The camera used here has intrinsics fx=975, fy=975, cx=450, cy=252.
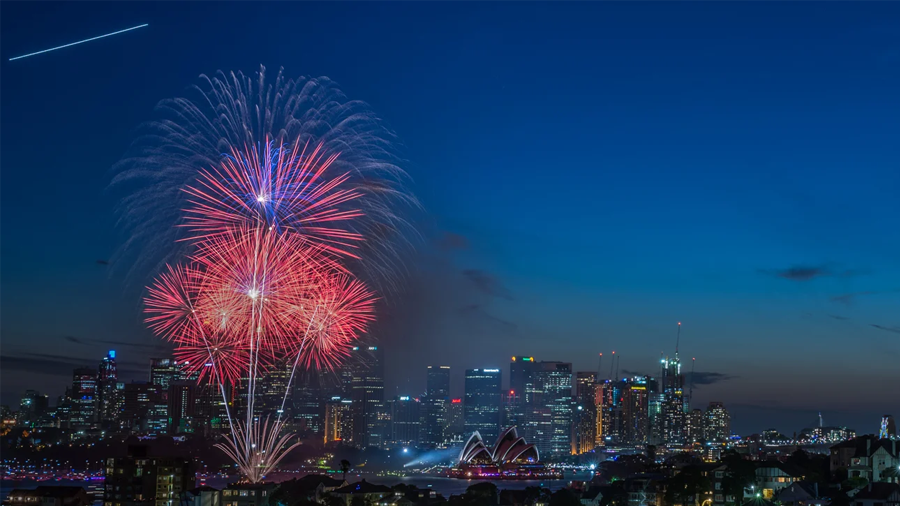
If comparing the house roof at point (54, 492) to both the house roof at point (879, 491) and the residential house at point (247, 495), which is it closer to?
the residential house at point (247, 495)

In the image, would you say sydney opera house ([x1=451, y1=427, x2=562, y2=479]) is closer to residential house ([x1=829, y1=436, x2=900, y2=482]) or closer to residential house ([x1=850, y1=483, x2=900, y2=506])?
residential house ([x1=829, y1=436, x2=900, y2=482])

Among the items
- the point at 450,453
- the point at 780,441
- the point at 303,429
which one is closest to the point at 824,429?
the point at 780,441

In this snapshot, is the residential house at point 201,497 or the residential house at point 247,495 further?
the residential house at point 201,497

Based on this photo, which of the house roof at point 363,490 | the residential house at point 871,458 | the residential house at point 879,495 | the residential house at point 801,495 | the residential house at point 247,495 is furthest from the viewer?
the house roof at point 363,490

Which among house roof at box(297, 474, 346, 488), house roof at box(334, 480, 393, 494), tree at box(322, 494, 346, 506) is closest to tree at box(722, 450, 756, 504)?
house roof at box(334, 480, 393, 494)

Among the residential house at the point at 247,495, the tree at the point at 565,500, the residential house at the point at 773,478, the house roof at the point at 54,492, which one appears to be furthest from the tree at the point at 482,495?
the house roof at the point at 54,492

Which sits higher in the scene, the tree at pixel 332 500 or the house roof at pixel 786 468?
the house roof at pixel 786 468

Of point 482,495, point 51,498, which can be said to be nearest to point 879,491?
point 482,495
